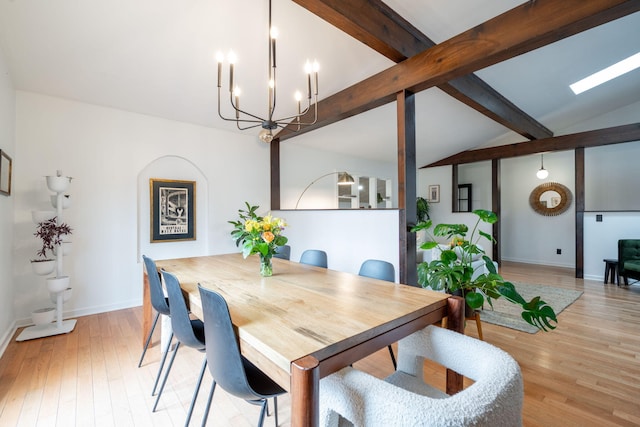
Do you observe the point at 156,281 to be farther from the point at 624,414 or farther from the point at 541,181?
the point at 541,181

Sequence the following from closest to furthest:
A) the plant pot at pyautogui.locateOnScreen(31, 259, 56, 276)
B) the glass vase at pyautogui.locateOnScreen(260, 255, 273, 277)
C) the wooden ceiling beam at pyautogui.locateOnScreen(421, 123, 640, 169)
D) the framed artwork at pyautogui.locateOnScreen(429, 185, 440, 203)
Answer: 1. the glass vase at pyautogui.locateOnScreen(260, 255, 273, 277)
2. the plant pot at pyautogui.locateOnScreen(31, 259, 56, 276)
3. the wooden ceiling beam at pyautogui.locateOnScreen(421, 123, 640, 169)
4. the framed artwork at pyautogui.locateOnScreen(429, 185, 440, 203)

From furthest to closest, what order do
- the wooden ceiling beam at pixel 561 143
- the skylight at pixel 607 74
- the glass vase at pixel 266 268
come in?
the wooden ceiling beam at pixel 561 143 < the skylight at pixel 607 74 < the glass vase at pixel 266 268

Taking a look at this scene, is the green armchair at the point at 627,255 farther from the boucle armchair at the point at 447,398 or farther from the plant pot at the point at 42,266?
the plant pot at the point at 42,266

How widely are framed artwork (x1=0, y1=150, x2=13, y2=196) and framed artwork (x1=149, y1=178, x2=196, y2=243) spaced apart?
1.26 metres

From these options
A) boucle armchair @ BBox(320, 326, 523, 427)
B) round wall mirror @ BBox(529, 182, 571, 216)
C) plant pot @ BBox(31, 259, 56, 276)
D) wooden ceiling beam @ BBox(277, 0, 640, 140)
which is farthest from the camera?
round wall mirror @ BBox(529, 182, 571, 216)

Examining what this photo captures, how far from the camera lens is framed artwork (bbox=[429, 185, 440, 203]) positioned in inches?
297

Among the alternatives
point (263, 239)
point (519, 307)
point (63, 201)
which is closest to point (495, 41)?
point (263, 239)

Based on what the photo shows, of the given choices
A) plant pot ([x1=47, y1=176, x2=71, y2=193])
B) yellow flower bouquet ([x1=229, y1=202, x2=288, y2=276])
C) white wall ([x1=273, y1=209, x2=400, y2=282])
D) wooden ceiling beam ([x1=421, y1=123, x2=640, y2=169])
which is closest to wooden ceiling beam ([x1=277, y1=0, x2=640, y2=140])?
white wall ([x1=273, y1=209, x2=400, y2=282])

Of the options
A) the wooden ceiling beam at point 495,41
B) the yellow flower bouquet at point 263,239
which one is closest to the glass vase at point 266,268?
the yellow flower bouquet at point 263,239

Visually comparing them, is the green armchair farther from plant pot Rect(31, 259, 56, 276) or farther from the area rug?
plant pot Rect(31, 259, 56, 276)

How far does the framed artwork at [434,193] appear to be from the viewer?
755 centimetres

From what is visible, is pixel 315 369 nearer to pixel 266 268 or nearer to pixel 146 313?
pixel 266 268

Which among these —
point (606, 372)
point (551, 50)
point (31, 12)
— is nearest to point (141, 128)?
point (31, 12)

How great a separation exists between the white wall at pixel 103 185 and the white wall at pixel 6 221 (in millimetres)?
125
